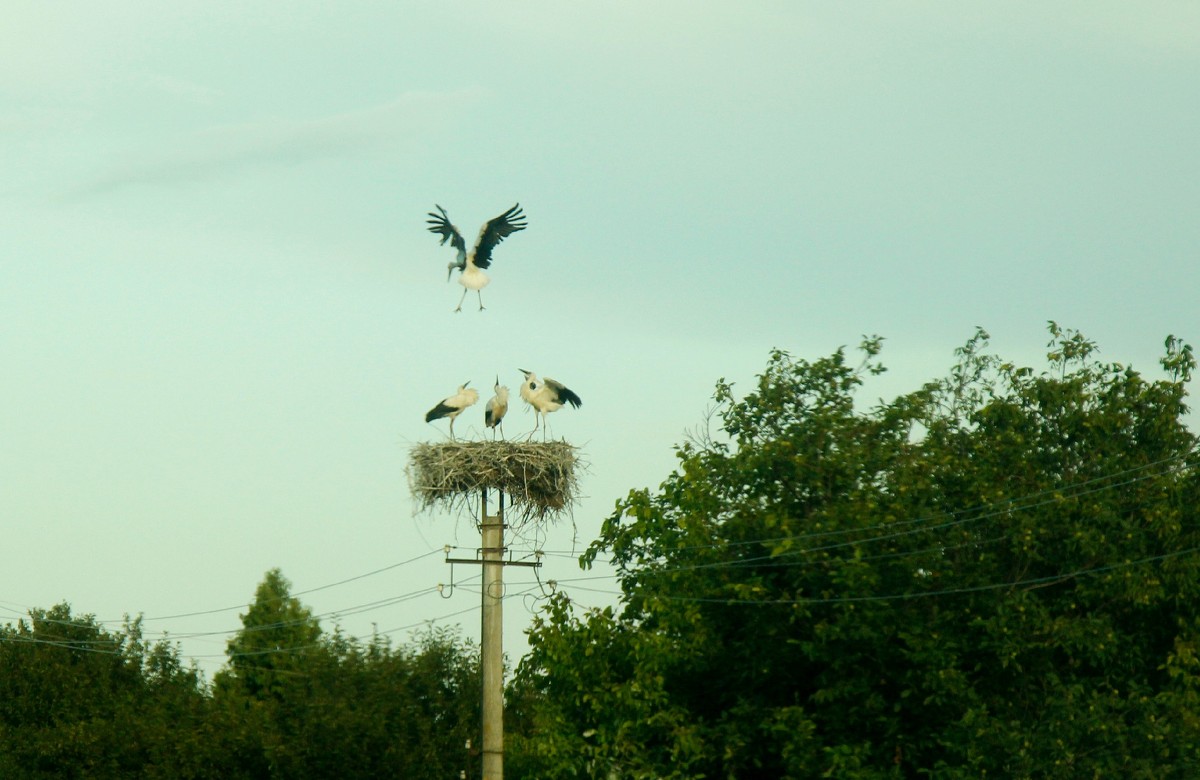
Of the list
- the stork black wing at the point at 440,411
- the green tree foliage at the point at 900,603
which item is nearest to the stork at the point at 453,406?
the stork black wing at the point at 440,411

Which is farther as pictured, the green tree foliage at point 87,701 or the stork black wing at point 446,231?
the green tree foliage at point 87,701

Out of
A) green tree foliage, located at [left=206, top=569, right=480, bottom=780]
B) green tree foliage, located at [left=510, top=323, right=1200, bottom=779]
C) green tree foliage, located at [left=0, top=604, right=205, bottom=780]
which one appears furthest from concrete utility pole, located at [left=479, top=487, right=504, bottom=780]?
green tree foliage, located at [left=0, top=604, right=205, bottom=780]

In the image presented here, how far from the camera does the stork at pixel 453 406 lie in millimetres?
20609

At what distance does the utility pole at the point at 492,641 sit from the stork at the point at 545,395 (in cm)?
183

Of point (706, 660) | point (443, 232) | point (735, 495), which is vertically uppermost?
point (443, 232)

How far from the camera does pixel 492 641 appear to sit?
18.7 m

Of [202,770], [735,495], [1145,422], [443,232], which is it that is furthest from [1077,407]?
[202,770]

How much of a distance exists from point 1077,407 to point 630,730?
7.95 m

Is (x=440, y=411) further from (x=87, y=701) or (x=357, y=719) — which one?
(x=87, y=701)

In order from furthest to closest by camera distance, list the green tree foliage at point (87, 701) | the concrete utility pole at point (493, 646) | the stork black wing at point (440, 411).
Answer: the green tree foliage at point (87, 701)
the stork black wing at point (440, 411)
the concrete utility pole at point (493, 646)

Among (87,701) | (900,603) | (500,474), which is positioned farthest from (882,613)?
(87,701)

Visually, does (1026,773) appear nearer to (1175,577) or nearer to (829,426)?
(1175,577)

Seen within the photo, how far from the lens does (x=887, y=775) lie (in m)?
21.2

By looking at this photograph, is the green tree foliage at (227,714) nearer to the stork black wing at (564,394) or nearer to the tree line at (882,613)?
the tree line at (882,613)
